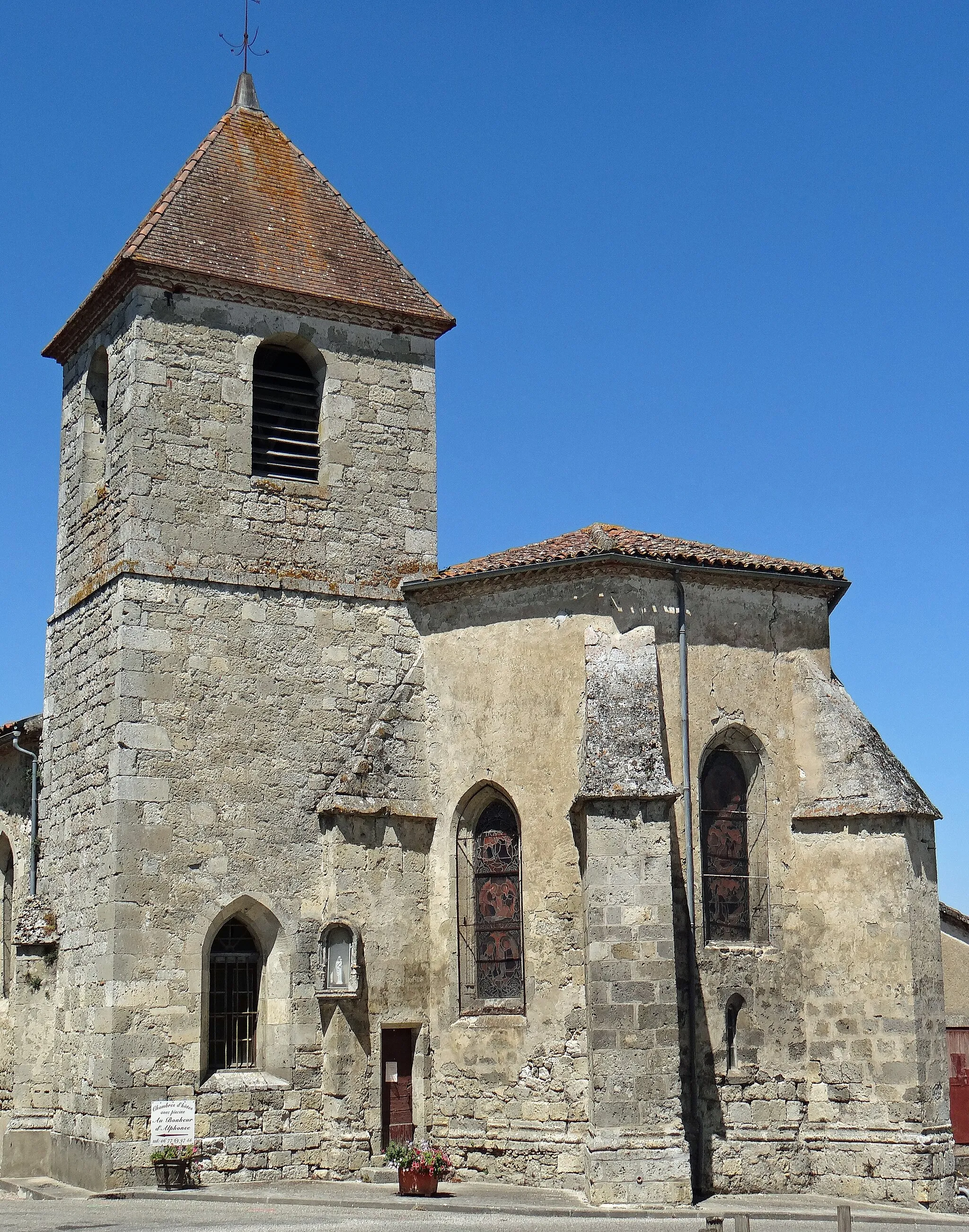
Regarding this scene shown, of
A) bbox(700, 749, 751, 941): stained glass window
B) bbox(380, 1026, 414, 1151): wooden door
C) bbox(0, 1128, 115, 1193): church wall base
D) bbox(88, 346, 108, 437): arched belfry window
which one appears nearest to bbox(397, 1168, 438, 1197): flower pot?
bbox(380, 1026, 414, 1151): wooden door

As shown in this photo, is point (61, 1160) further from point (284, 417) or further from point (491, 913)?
point (284, 417)

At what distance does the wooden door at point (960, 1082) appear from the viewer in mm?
20703

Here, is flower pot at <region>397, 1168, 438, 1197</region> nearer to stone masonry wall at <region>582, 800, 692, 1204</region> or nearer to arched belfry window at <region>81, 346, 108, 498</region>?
stone masonry wall at <region>582, 800, 692, 1204</region>

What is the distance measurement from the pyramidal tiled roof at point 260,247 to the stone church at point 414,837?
8cm

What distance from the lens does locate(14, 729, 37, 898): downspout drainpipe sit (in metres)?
19.0

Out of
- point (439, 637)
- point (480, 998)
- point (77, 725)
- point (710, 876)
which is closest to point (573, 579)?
point (439, 637)

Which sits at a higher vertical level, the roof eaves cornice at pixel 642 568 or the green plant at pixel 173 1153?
the roof eaves cornice at pixel 642 568

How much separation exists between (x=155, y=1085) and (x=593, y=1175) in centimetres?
460

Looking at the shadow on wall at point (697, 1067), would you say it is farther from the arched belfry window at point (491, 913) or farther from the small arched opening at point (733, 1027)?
the arched belfry window at point (491, 913)

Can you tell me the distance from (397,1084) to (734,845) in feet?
14.8

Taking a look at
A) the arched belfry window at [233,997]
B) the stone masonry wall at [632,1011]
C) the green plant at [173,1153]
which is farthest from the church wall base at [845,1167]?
the green plant at [173,1153]

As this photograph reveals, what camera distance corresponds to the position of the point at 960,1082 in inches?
823

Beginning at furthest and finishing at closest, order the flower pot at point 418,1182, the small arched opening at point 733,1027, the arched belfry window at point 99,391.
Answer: the arched belfry window at point 99,391
the small arched opening at point 733,1027
the flower pot at point 418,1182

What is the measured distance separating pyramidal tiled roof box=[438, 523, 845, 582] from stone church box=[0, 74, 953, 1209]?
7cm
